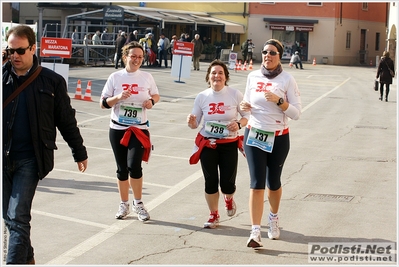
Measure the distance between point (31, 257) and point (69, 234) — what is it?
5.78 feet

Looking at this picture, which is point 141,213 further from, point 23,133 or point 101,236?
point 23,133

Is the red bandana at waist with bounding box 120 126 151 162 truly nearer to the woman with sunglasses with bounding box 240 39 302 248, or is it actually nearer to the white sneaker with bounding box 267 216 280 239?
the woman with sunglasses with bounding box 240 39 302 248

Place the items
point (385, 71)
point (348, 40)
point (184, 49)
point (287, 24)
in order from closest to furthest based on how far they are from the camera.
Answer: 1. point (385, 71)
2. point (184, 49)
3. point (287, 24)
4. point (348, 40)

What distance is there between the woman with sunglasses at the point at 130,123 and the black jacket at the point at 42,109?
2.43 metres

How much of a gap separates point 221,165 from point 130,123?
1135 millimetres

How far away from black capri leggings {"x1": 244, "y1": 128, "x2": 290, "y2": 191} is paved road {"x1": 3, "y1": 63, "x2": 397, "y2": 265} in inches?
23.9

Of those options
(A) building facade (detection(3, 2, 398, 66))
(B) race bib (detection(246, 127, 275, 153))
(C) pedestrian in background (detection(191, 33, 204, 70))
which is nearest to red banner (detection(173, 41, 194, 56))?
(C) pedestrian in background (detection(191, 33, 204, 70))

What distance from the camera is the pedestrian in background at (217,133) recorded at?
8.21 m

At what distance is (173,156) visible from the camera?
13.7 metres

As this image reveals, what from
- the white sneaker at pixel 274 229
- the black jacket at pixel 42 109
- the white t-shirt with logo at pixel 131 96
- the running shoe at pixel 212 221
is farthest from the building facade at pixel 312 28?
the black jacket at pixel 42 109

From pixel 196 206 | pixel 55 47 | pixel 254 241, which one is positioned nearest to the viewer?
pixel 254 241

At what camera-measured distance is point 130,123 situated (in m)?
8.63

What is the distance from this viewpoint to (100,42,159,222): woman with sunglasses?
337 inches

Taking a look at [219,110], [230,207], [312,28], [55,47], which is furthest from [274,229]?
[312,28]
